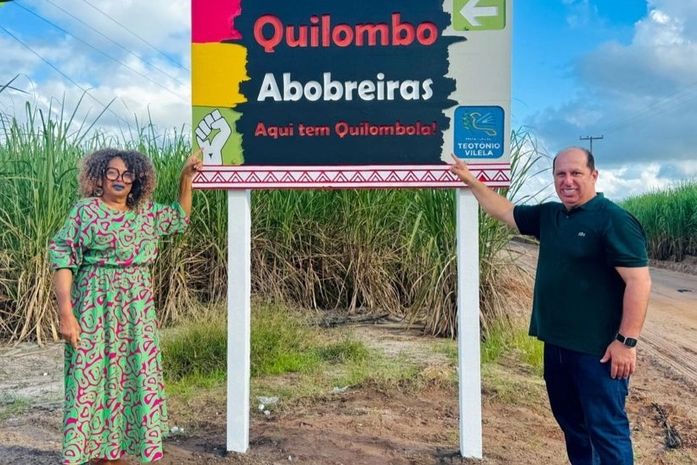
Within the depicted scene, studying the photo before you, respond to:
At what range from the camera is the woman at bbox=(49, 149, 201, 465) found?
3.10 m

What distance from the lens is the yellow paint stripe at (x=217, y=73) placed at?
3676mm

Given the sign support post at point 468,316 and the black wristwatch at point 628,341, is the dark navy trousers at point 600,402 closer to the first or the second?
the black wristwatch at point 628,341

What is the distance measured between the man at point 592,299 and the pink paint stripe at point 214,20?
79.5 inches

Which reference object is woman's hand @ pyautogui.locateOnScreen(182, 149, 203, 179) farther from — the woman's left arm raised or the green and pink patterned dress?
the green and pink patterned dress

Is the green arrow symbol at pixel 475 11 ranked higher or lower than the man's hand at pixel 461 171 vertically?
higher

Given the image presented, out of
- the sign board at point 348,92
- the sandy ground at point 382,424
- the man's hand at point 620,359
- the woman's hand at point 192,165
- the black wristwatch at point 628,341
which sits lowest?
the sandy ground at point 382,424

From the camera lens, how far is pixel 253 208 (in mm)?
7895

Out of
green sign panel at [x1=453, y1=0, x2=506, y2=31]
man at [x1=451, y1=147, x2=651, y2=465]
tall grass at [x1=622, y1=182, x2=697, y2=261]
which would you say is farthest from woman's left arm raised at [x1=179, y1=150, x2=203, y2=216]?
tall grass at [x1=622, y1=182, x2=697, y2=261]

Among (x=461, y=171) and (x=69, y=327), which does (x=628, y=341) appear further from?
(x=69, y=327)

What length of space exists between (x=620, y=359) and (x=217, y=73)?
8.63ft

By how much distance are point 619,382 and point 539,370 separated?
324 centimetres

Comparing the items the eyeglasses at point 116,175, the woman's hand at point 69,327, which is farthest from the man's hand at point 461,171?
the woman's hand at point 69,327

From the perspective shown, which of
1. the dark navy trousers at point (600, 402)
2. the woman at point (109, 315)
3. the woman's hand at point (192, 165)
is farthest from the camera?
the woman's hand at point (192, 165)

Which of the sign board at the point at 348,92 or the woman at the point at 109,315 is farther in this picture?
the sign board at the point at 348,92
